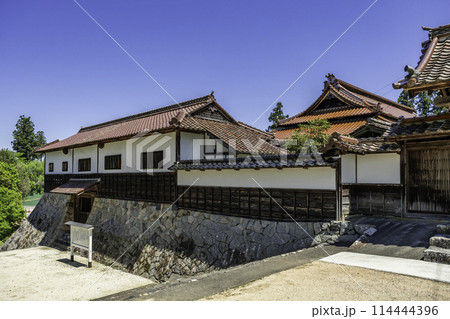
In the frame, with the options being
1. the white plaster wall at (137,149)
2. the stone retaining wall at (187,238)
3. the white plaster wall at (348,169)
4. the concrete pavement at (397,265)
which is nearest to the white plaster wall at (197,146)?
the white plaster wall at (137,149)

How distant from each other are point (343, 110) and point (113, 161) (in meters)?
16.8

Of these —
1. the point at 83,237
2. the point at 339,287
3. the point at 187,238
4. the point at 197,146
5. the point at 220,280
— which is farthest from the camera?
the point at 197,146

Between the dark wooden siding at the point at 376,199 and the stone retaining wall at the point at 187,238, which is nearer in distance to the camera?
the stone retaining wall at the point at 187,238

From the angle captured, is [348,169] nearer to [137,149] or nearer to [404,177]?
[404,177]

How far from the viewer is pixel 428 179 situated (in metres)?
10.1

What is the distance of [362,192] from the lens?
37.8 ft

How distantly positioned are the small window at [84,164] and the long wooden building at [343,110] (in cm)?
1478

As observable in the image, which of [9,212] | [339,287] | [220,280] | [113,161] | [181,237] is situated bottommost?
[9,212]

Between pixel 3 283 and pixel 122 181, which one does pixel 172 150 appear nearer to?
pixel 122 181

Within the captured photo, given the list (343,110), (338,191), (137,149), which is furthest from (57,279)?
(343,110)

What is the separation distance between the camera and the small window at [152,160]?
16312 mm

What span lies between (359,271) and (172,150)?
11.4m

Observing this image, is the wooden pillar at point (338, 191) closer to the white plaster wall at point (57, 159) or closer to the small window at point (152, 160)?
the small window at point (152, 160)

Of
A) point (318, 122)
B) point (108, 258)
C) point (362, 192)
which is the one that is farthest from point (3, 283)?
point (318, 122)
